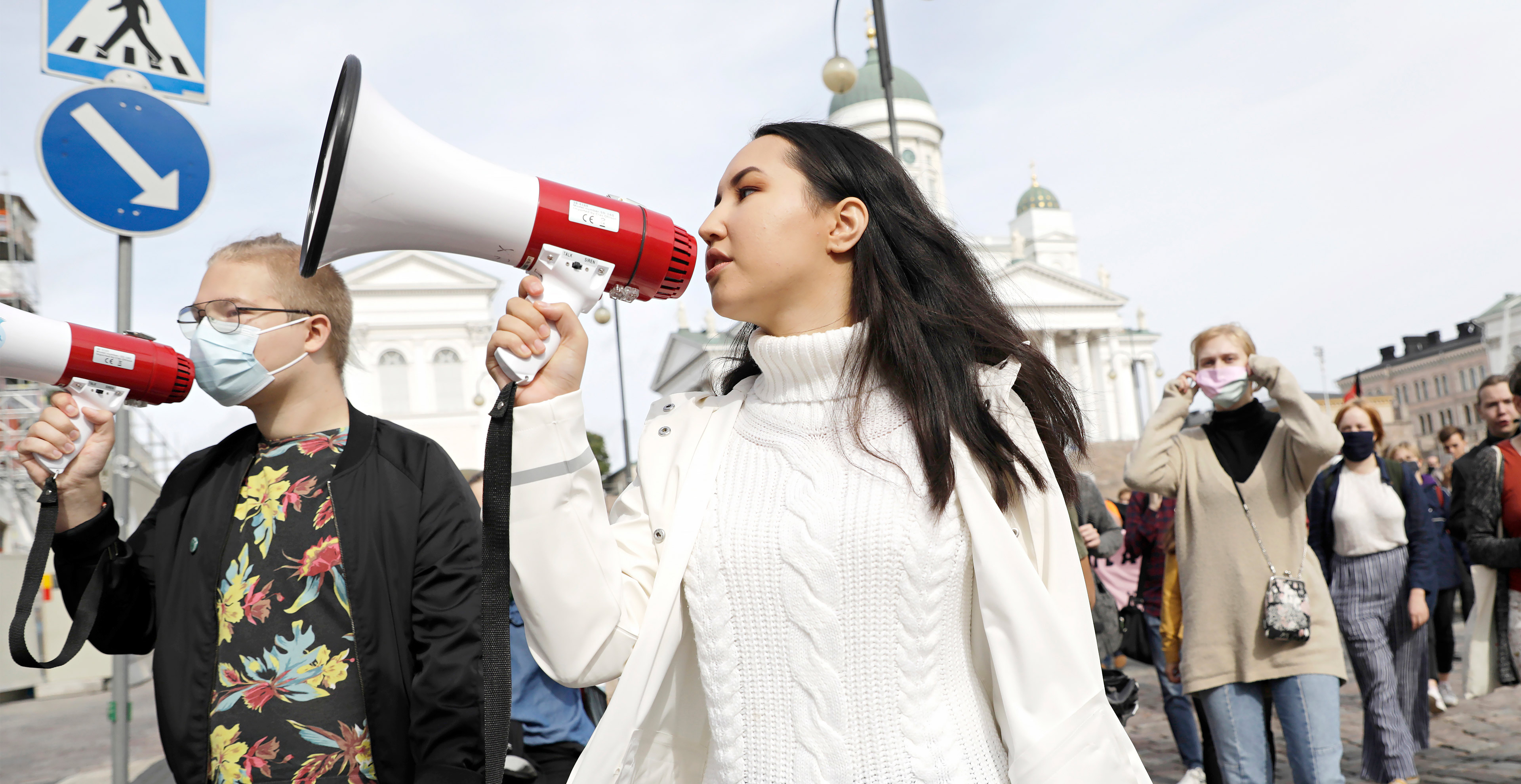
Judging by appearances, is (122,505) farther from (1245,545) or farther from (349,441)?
(1245,545)

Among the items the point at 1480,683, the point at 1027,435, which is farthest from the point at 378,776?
the point at 1480,683

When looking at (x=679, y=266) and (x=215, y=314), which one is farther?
(x=215, y=314)

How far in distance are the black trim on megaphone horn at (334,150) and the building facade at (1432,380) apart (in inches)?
3511

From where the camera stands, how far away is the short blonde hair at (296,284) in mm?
2756

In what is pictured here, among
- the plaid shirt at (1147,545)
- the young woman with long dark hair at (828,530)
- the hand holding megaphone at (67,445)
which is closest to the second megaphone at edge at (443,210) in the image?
the young woman with long dark hair at (828,530)

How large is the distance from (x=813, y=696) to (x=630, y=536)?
43cm

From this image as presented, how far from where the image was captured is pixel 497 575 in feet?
5.37

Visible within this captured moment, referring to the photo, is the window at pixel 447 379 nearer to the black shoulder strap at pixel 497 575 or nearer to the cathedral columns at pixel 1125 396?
the cathedral columns at pixel 1125 396

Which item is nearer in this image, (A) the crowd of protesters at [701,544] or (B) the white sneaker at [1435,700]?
(A) the crowd of protesters at [701,544]

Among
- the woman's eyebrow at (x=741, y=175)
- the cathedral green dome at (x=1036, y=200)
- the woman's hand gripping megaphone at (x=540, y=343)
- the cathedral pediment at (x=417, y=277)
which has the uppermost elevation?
the cathedral green dome at (x=1036, y=200)

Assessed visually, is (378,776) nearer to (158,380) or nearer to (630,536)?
(630,536)

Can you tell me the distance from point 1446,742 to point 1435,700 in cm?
38

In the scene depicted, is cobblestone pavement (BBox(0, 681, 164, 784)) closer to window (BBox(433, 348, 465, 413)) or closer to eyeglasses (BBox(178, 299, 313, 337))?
eyeglasses (BBox(178, 299, 313, 337))

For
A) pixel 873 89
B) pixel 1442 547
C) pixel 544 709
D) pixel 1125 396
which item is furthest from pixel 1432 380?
pixel 544 709
